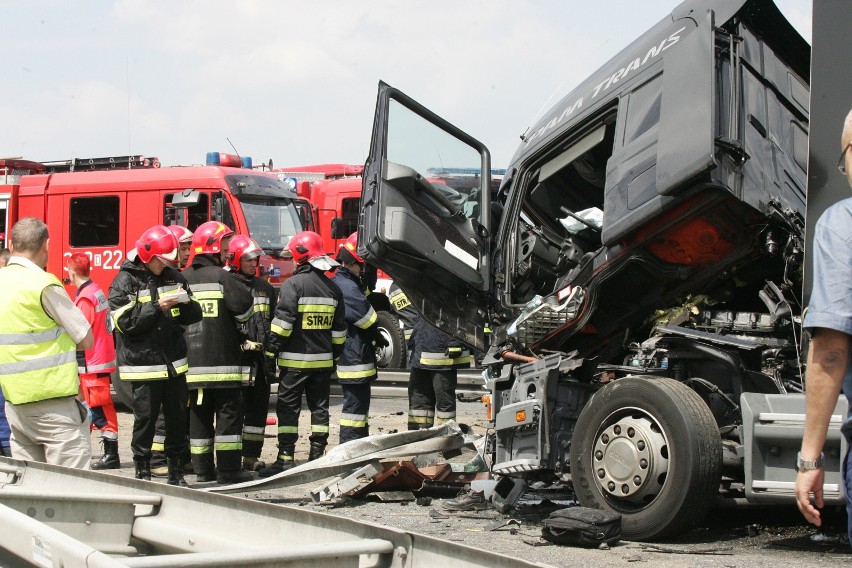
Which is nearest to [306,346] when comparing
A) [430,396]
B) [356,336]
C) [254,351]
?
[254,351]

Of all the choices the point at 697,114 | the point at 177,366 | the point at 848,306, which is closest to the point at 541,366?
the point at 697,114

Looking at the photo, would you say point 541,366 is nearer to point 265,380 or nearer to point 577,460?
point 577,460

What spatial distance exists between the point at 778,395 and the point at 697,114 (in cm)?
143

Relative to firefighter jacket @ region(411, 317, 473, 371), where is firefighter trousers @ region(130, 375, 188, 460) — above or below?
below

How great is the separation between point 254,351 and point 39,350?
109 inches

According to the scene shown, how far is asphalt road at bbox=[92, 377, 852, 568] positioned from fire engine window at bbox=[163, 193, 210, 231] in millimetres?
6990

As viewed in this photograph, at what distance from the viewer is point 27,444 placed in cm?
593

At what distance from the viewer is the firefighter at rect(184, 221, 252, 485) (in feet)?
25.7

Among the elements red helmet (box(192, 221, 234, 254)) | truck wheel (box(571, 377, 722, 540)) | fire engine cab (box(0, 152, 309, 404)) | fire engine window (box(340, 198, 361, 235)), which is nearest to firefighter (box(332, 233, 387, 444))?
red helmet (box(192, 221, 234, 254))

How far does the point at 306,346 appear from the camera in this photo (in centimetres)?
858

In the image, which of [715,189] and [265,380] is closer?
[715,189]

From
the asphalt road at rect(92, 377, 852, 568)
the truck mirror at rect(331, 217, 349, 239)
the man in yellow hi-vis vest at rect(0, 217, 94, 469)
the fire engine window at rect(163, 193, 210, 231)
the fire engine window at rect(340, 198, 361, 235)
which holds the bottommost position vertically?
the asphalt road at rect(92, 377, 852, 568)

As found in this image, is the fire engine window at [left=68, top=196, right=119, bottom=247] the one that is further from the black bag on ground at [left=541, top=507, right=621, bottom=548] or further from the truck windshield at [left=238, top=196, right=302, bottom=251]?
the black bag on ground at [left=541, top=507, right=621, bottom=548]

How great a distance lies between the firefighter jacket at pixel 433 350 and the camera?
9.34m
